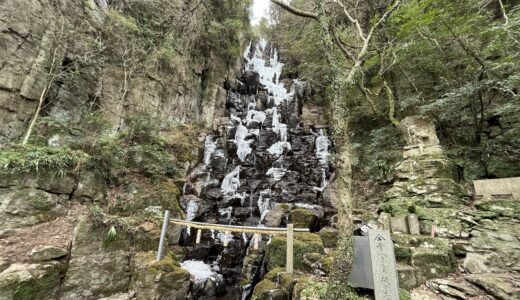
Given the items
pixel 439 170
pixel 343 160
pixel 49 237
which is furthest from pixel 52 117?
pixel 439 170

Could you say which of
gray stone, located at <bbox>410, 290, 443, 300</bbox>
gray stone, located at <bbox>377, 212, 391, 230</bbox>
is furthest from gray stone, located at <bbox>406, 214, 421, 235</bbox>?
gray stone, located at <bbox>410, 290, 443, 300</bbox>

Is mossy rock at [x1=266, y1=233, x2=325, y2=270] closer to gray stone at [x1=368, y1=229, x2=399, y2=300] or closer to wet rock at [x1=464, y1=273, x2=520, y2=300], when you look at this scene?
gray stone at [x1=368, y1=229, x2=399, y2=300]

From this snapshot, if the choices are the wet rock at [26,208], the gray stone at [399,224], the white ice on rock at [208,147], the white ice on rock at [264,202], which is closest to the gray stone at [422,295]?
the gray stone at [399,224]

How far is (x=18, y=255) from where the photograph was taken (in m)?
3.86

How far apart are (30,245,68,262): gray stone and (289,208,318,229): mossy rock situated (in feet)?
17.9

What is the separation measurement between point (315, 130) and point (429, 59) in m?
7.11

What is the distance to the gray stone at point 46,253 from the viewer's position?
157 inches

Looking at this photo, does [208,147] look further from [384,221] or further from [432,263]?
[432,263]

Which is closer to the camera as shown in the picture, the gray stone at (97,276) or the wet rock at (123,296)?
the gray stone at (97,276)

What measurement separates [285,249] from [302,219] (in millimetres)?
2271

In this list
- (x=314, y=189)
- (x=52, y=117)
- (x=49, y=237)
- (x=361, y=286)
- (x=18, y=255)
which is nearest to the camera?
(x=361, y=286)

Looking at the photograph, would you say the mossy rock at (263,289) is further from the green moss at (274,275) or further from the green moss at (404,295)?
the green moss at (404,295)

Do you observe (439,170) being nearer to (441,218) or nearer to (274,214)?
(441,218)

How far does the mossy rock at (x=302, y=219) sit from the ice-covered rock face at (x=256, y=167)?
582mm
